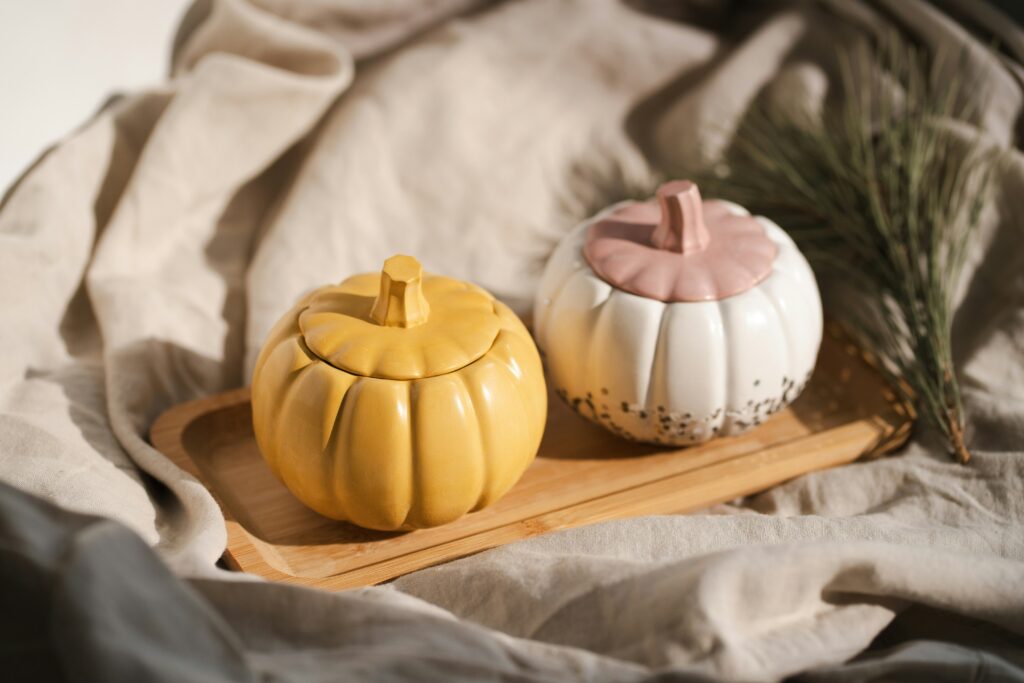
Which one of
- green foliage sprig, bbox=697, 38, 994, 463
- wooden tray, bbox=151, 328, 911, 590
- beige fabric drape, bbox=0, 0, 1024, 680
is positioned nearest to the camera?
beige fabric drape, bbox=0, 0, 1024, 680

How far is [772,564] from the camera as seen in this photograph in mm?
864

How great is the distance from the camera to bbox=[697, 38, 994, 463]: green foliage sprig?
123 centimetres

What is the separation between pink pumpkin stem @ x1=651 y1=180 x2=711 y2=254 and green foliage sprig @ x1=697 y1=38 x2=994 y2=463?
28 centimetres

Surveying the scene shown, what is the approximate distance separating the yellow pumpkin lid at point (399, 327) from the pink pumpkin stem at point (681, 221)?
0.61 feet

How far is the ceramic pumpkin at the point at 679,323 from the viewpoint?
1061 mm

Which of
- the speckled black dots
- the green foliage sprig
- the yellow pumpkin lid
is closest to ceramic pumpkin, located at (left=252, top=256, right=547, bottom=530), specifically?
the yellow pumpkin lid

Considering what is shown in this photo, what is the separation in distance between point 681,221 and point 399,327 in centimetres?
29

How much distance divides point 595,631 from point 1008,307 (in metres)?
0.66

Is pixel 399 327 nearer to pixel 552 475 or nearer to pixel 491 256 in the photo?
pixel 552 475

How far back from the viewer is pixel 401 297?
0.96m

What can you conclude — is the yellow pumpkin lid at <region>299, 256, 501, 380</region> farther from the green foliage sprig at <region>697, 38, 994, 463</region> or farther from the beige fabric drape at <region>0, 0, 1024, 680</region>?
the green foliage sprig at <region>697, 38, 994, 463</region>

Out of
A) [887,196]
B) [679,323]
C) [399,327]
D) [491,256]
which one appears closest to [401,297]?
[399,327]

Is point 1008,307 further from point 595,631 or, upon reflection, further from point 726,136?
point 595,631

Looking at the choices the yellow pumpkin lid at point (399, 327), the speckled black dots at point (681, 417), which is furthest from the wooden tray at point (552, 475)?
the yellow pumpkin lid at point (399, 327)
